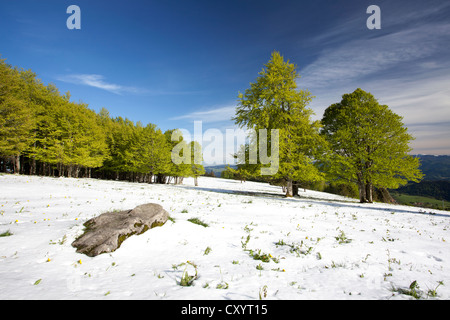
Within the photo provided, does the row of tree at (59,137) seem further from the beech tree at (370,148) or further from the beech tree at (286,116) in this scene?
the beech tree at (370,148)

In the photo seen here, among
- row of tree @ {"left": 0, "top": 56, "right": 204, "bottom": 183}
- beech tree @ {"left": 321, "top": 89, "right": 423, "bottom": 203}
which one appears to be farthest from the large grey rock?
row of tree @ {"left": 0, "top": 56, "right": 204, "bottom": 183}

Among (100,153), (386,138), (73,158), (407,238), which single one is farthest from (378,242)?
(100,153)

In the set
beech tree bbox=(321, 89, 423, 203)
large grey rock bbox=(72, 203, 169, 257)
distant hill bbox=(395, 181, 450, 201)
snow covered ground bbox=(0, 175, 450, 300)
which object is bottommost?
distant hill bbox=(395, 181, 450, 201)

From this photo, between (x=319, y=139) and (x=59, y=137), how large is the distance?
123 ft

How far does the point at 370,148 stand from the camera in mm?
19297

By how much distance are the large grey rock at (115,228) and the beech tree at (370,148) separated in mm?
17797

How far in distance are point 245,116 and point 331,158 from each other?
32.6ft

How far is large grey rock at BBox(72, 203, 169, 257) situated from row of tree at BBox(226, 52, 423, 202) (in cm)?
1228

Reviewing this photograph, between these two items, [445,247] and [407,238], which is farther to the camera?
[407,238]

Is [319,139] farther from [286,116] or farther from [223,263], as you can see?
[223,263]

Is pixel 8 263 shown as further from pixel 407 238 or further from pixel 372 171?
pixel 372 171

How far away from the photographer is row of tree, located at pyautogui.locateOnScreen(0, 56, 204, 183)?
76.0 ft

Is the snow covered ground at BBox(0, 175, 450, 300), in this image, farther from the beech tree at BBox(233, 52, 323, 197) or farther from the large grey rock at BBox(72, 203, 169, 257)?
the beech tree at BBox(233, 52, 323, 197)

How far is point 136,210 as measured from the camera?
22.7 ft
